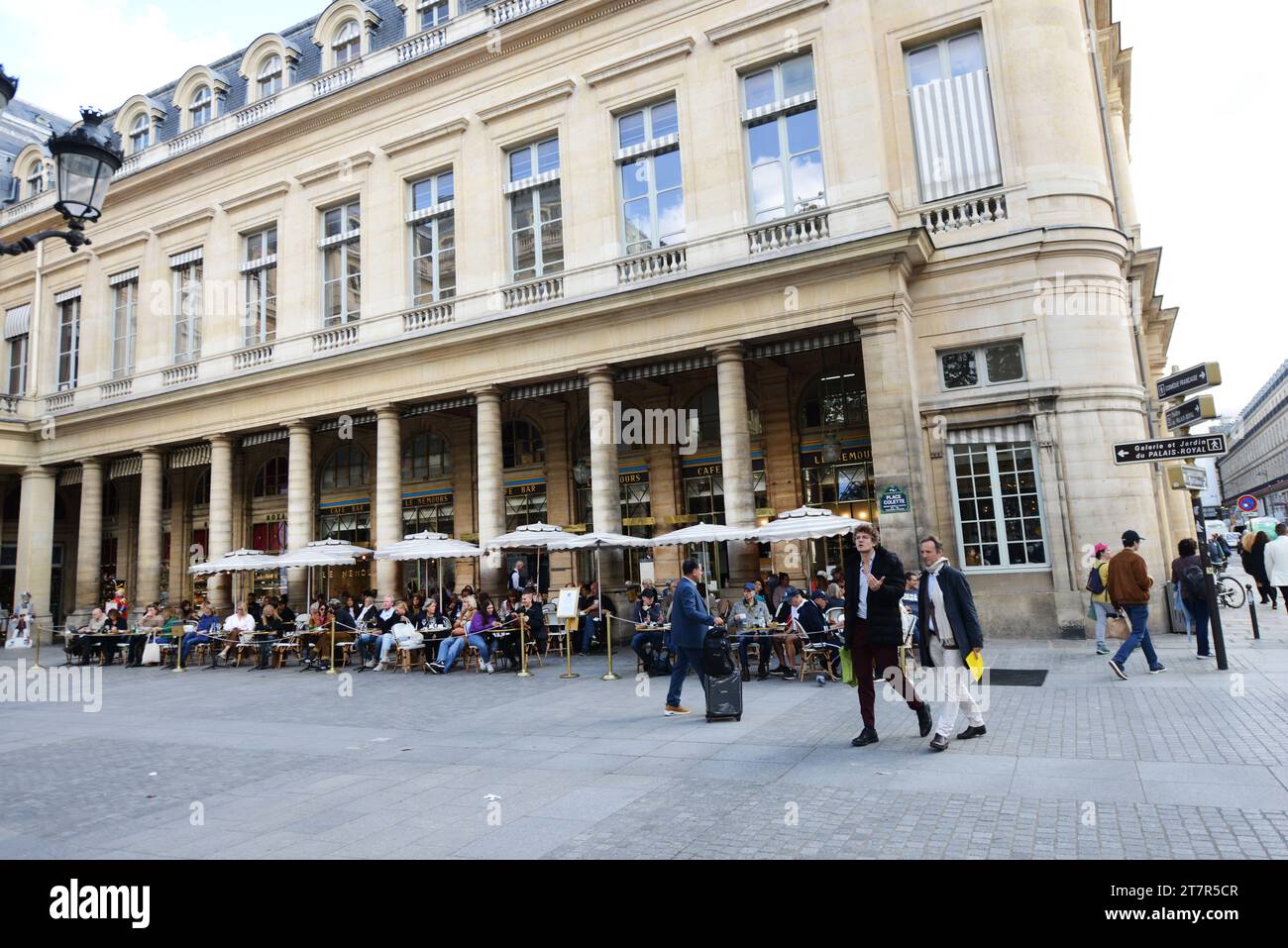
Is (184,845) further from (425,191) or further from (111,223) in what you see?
(111,223)

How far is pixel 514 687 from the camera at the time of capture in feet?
42.7

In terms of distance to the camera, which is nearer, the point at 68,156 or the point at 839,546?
the point at 68,156

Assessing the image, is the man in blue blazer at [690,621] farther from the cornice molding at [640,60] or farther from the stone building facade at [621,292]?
the cornice molding at [640,60]

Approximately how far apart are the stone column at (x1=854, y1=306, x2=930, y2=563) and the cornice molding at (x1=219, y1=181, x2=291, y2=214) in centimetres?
1865

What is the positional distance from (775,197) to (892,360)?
5.10m

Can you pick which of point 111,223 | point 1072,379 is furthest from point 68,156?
point 111,223

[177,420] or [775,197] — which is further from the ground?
[775,197]

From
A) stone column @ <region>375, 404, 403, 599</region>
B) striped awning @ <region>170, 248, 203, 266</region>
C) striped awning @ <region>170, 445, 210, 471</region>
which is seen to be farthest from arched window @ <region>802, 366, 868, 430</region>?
striped awning @ <region>170, 248, 203, 266</region>

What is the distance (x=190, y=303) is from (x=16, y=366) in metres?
10.8

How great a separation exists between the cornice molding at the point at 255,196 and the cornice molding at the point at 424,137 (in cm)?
404

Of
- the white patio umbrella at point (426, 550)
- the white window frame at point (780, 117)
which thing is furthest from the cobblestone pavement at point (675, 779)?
the white window frame at point (780, 117)

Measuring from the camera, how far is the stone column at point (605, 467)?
60.8 ft

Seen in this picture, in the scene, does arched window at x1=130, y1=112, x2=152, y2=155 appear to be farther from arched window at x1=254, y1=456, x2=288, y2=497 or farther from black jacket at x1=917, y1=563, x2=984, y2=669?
black jacket at x1=917, y1=563, x2=984, y2=669

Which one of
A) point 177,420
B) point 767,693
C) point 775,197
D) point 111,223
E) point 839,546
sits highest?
point 111,223
